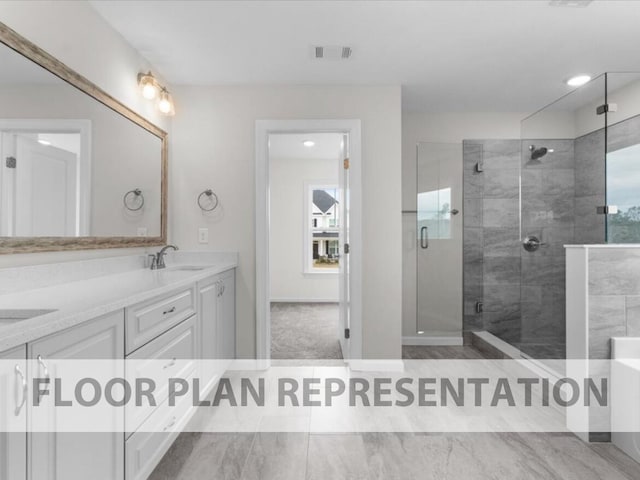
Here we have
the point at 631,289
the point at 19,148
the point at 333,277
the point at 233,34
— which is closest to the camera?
the point at 19,148

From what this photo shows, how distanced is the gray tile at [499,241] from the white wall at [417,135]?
716mm

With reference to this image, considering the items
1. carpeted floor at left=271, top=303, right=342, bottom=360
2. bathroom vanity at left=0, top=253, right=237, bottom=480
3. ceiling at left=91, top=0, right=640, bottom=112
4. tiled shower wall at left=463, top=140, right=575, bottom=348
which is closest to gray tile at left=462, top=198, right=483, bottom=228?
tiled shower wall at left=463, top=140, right=575, bottom=348

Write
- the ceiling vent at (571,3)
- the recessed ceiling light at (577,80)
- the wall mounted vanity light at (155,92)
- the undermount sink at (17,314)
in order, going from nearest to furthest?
the undermount sink at (17,314) → the ceiling vent at (571,3) → the wall mounted vanity light at (155,92) → the recessed ceiling light at (577,80)

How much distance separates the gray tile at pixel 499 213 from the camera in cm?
354

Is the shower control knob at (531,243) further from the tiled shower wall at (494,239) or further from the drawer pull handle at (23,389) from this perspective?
the drawer pull handle at (23,389)

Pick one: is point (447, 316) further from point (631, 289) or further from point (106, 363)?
point (106, 363)

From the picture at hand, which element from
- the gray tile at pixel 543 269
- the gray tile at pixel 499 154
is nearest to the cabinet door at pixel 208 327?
the gray tile at pixel 543 269

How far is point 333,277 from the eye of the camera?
19.5 feet

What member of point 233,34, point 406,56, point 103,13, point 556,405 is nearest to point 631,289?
point 556,405

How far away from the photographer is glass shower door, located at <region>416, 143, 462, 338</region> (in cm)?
355

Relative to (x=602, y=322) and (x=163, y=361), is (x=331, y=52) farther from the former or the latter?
(x=602, y=322)

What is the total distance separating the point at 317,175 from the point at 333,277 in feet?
5.72

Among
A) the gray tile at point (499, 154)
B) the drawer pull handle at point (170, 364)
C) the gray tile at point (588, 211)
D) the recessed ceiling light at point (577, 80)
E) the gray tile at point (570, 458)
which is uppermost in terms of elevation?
the recessed ceiling light at point (577, 80)

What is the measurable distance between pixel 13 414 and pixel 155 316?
2.36ft
